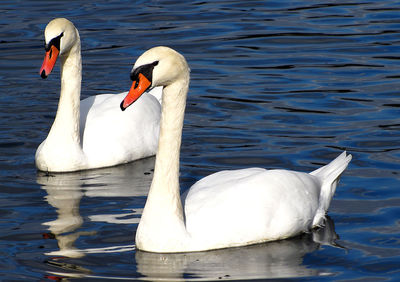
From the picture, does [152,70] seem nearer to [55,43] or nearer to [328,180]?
[328,180]

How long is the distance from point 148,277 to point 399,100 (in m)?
6.12

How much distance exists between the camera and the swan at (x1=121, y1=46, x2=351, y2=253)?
26.1 feet

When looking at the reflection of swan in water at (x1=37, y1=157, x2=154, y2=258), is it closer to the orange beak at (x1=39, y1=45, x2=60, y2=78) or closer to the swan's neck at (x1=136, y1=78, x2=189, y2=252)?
the swan's neck at (x1=136, y1=78, x2=189, y2=252)

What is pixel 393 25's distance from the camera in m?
17.1

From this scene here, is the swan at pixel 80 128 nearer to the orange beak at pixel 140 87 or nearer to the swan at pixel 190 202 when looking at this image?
the swan at pixel 190 202

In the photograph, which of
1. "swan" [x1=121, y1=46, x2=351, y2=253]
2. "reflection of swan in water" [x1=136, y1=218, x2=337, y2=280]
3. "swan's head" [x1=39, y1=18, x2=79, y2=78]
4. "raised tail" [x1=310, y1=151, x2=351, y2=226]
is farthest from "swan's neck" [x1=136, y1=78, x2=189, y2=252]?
"swan's head" [x1=39, y1=18, x2=79, y2=78]

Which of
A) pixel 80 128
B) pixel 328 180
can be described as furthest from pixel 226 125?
pixel 328 180

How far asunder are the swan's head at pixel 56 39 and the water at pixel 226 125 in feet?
3.99

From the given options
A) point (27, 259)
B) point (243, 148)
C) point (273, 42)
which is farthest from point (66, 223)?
point (273, 42)

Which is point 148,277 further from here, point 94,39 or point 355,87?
point 94,39

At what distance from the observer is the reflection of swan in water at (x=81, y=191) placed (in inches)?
349

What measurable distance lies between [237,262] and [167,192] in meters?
0.77

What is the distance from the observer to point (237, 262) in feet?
26.4

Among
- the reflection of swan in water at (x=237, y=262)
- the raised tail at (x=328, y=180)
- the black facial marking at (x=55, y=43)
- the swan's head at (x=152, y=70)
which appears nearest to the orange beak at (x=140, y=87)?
the swan's head at (x=152, y=70)
